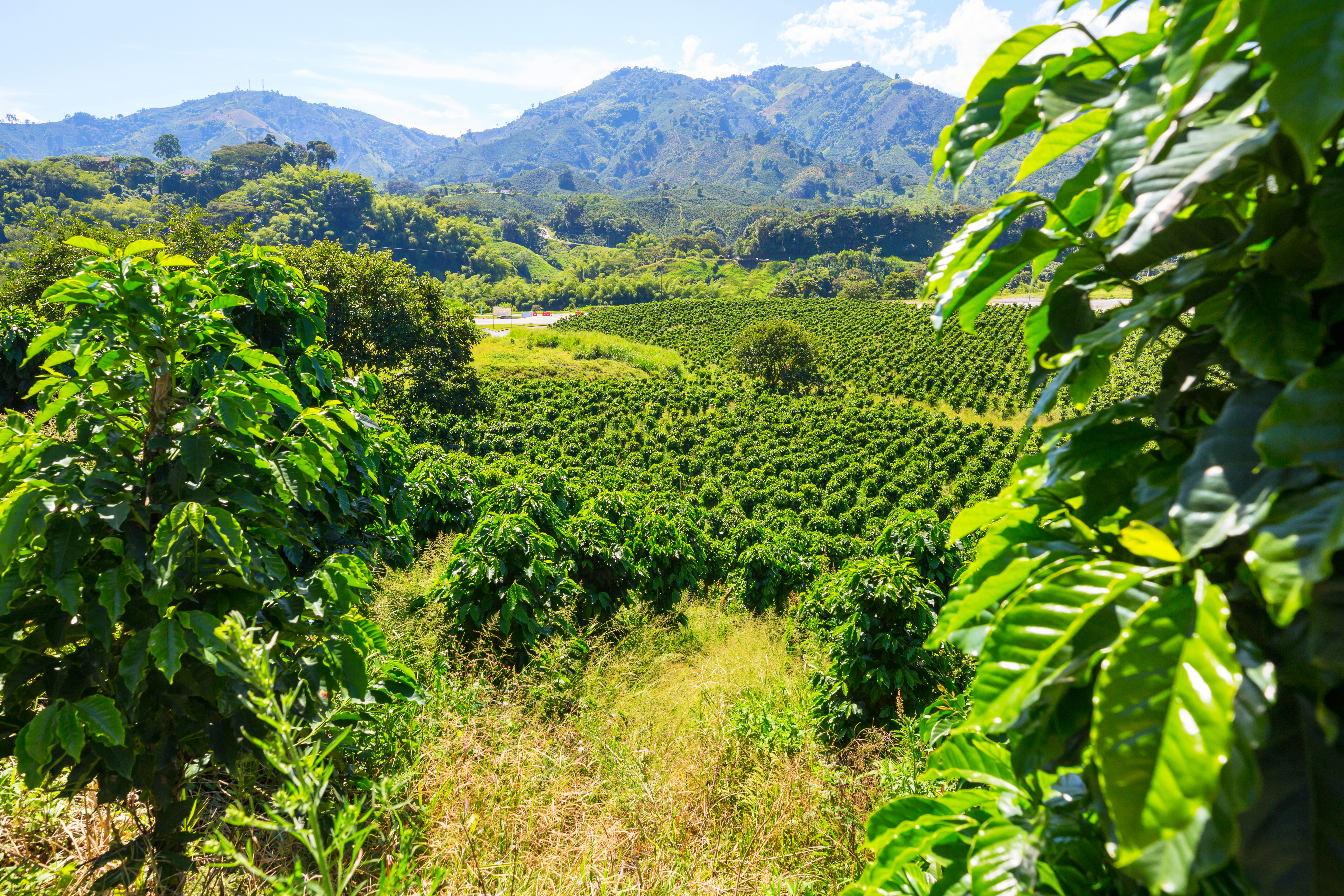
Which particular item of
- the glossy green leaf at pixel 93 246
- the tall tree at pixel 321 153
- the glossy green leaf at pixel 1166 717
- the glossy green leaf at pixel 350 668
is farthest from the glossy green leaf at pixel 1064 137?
the tall tree at pixel 321 153

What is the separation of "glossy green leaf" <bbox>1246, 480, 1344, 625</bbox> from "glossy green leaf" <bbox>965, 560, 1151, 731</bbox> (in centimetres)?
15

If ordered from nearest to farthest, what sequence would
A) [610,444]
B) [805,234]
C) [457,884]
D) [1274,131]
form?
1. [1274,131]
2. [457,884]
3. [610,444]
4. [805,234]

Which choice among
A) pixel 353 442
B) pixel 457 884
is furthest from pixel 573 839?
pixel 353 442

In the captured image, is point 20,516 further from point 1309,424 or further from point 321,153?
point 321,153

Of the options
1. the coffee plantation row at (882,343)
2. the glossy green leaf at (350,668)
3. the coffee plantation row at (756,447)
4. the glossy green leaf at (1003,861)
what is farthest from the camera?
the coffee plantation row at (882,343)

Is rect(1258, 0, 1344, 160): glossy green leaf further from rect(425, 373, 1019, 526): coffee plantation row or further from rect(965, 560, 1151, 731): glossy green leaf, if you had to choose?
rect(425, 373, 1019, 526): coffee plantation row

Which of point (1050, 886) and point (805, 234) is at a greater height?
point (805, 234)

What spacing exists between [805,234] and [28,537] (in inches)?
4718

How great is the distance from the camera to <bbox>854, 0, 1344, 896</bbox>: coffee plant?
23.4 inches

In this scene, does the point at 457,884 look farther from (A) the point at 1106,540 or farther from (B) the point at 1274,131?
(B) the point at 1274,131

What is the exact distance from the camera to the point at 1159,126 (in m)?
0.73

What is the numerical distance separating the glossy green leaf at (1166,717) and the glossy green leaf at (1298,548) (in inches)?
3.0

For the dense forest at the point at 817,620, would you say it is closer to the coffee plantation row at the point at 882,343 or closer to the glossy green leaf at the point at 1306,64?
the glossy green leaf at the point at 1306,64

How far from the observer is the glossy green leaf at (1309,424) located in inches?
23.1
